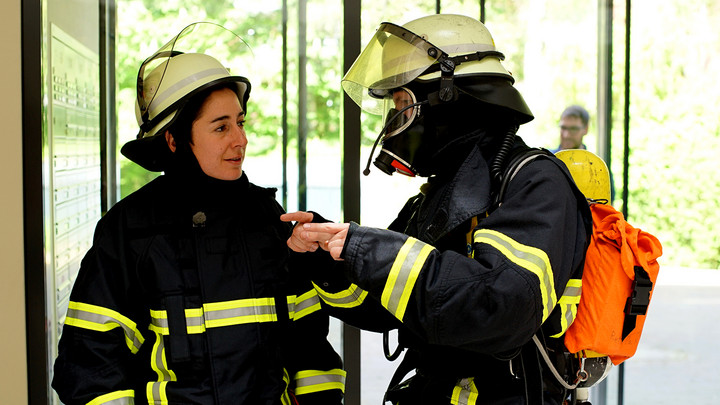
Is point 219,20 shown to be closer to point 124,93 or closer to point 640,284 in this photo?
point 124,93

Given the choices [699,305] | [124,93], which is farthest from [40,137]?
[699,305]

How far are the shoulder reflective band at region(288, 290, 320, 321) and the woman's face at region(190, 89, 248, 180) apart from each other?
0.39 metres

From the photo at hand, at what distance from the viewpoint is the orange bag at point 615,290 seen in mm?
1547

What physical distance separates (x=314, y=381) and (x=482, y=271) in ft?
2.52

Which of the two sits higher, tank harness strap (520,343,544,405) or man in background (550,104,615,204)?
man in background (550,104,615,204)

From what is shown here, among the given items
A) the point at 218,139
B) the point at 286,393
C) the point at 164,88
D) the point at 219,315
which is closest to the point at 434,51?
the point at 218,139

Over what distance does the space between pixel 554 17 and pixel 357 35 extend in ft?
4.73

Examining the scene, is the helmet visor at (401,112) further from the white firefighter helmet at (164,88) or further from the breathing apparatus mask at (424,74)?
the white firefighter helmet at (164,88)

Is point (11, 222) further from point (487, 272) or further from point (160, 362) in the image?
point (487, 272)

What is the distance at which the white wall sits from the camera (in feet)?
8.03

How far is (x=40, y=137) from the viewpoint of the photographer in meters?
2.47

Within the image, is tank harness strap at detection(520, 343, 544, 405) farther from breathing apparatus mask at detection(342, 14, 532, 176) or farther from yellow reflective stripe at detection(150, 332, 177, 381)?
yellow reflective stripe at detection(150, 332, 177, 381)

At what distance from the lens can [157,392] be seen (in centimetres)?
174

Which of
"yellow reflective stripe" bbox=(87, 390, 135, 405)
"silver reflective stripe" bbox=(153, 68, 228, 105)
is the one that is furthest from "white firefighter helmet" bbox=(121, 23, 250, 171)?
"yellow reflective stripe" bbox=(87, 390, 135, 405)
